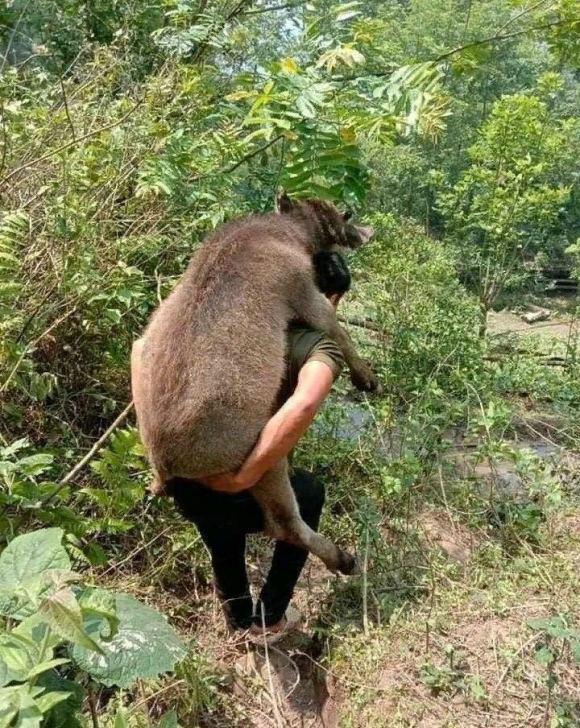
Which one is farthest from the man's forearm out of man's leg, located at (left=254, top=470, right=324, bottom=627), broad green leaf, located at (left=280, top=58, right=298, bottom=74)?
broad green leaf, located at (left=280, top=58, right=298, bottom=74)

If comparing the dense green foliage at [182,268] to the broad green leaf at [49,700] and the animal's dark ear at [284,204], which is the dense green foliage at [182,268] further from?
the broad green leaf at [49,700]

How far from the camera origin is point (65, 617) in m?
1.54

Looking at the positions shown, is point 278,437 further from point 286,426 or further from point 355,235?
point 355,235

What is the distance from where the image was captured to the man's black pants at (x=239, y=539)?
3178 millimetres

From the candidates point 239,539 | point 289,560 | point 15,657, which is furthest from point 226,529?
point 15,657

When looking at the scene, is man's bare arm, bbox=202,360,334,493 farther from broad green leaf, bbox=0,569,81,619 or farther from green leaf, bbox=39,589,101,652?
green leaf, bbox=39,589,101,652

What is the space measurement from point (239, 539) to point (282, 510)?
29cm

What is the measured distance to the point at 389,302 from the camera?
543 centimetres

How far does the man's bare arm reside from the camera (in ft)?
9.57

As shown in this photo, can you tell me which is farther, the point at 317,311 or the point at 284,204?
the point at 284,204

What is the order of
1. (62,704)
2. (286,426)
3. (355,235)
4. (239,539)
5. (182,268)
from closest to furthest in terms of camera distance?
(62,704), (286,426), (239,539), (355,235), (182,268)

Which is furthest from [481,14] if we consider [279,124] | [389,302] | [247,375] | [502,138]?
[247,375]

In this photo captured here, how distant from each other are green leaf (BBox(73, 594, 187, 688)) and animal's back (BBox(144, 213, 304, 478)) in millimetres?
898

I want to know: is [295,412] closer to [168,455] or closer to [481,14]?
[168,455]
